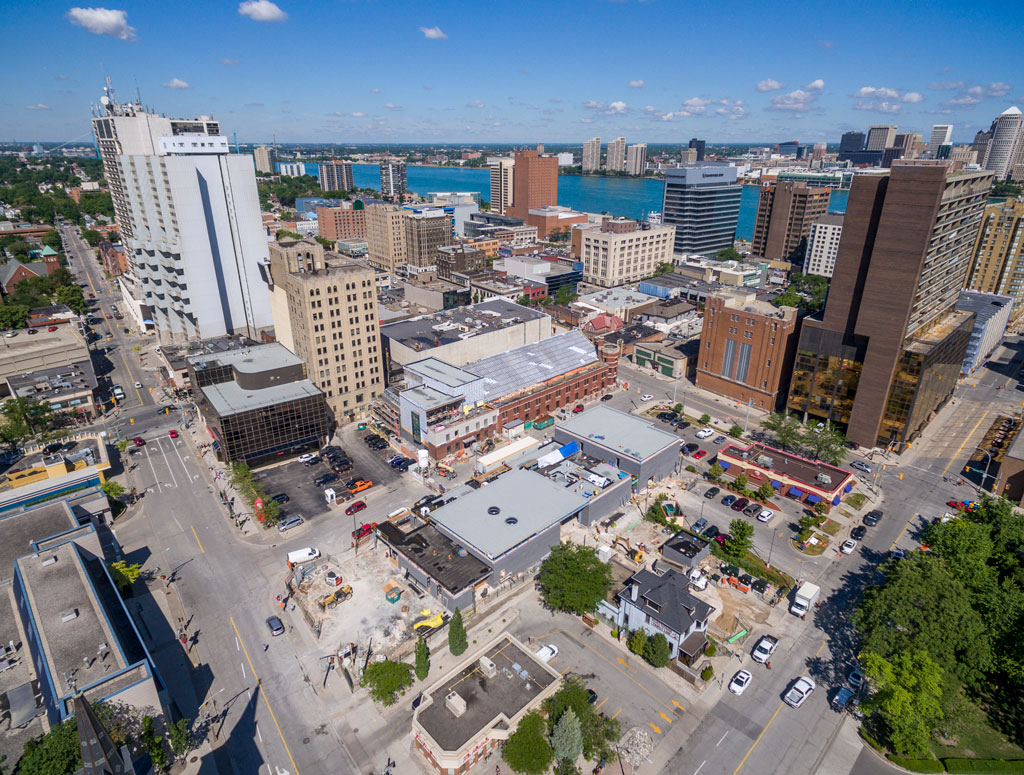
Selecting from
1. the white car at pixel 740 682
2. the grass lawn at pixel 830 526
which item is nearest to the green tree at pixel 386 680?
the white car at pixel 740 682

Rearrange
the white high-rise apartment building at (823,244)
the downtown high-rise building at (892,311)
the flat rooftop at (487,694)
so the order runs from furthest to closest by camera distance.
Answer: the white high-rise apartment building at (823,244)
the downtown high-rise building at (892,311)
the flat rooftop at (487,694)

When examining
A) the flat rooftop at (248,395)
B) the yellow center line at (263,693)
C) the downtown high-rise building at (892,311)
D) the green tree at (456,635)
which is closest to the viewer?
the yellow center line at (263,693)

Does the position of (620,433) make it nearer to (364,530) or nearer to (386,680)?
(364,530)

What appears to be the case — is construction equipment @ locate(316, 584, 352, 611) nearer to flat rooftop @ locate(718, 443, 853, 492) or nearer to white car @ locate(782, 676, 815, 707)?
white car @ locate(782, 676, 815, 707)

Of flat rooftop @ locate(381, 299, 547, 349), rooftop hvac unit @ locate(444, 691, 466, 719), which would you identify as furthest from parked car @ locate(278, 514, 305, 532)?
flat rooftop @ locate(381, 299, 547, 349)

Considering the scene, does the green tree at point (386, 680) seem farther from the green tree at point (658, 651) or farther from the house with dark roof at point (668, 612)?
the green tree at point (658, 651)

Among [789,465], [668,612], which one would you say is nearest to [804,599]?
[668,612]
